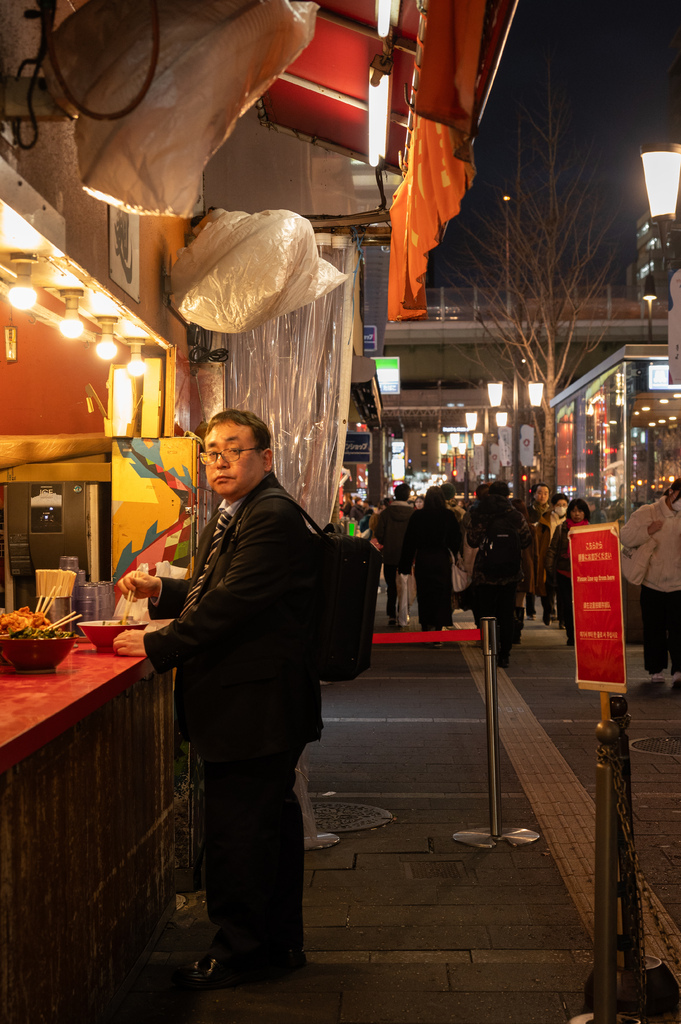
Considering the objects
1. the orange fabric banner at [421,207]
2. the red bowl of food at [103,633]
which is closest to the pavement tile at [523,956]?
the red bowl of food at [103,633]

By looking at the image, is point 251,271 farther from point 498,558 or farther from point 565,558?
point 565,558

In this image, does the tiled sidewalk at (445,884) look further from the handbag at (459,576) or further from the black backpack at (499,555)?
the handbag at (459,576)

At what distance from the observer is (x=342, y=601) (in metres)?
4.08

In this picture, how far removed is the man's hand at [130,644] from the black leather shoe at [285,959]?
1.32 metres

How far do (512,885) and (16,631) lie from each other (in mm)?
2743

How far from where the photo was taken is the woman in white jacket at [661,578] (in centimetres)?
985

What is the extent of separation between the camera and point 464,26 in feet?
10.7

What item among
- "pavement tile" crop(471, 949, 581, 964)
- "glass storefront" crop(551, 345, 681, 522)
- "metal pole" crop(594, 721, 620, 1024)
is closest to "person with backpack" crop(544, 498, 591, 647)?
"glass storefront" crop(551, 345, 681, 522)

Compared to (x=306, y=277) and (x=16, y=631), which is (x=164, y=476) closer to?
(x=306, y=277)

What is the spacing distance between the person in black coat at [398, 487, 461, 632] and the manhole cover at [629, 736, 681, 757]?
504 centimetres

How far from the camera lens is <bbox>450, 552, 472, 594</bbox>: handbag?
42.2 feet

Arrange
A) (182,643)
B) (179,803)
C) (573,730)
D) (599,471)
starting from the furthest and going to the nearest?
1. (599,471)
2. (573,730)
3. (179,803)
4. (182,643)

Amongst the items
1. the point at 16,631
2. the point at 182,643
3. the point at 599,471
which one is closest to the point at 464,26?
the point at 182,643

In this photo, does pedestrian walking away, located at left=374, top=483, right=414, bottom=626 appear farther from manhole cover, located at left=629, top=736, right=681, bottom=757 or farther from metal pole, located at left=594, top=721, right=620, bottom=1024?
metal pole, located at left=594, top=721, right=620, bottom=1024
